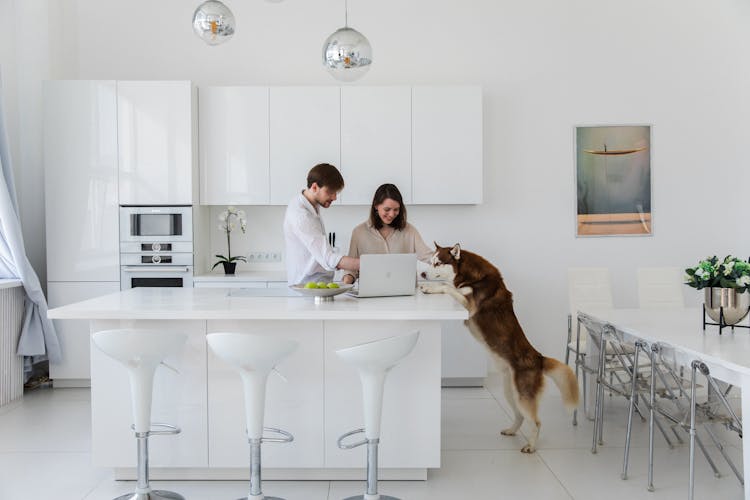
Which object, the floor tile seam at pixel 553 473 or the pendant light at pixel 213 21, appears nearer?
the pendant light at pixel 213 21

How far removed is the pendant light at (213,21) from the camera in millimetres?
3326

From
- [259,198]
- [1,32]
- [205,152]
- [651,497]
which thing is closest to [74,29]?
[1,32]

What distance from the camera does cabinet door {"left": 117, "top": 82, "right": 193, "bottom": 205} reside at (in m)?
5.48

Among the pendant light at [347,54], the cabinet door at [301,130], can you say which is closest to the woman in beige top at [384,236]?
the cabinet door at [301,130]

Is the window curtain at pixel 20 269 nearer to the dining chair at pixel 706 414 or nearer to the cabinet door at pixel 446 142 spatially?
the cabinet door at pixel 446 142

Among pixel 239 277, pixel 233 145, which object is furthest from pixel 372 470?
pixel 233 145

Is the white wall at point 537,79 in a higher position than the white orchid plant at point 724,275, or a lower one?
higher

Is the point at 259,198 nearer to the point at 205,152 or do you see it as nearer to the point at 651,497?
the point at 205,152

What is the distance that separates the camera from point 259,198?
568 centimetres

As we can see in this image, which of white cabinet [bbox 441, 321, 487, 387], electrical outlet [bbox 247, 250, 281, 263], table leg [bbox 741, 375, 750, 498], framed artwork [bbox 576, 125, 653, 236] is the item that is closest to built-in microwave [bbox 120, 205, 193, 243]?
electrical outlet [bbox 247, 250, 281, 263]

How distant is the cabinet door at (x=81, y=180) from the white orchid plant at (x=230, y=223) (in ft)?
2.64

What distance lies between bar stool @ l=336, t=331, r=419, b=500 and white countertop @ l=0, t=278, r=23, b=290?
10.3 ft

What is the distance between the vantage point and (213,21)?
333cm

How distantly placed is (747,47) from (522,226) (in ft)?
7.93
